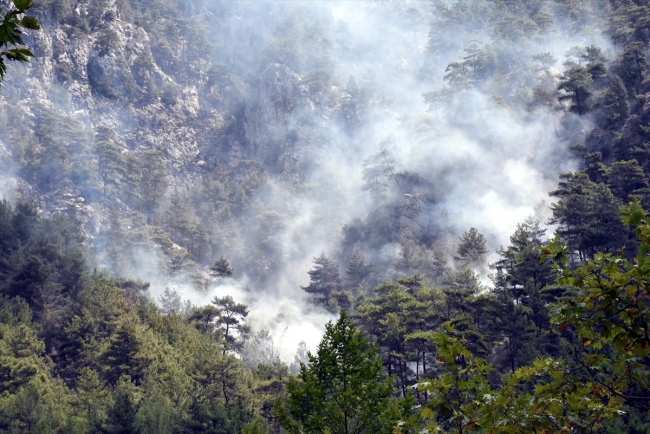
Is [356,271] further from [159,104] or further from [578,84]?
[159,104]

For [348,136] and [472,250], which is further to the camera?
[348,136]

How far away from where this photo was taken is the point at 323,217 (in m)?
83.2

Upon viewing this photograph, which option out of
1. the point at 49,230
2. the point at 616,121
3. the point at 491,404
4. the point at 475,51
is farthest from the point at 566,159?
the point at 491,404

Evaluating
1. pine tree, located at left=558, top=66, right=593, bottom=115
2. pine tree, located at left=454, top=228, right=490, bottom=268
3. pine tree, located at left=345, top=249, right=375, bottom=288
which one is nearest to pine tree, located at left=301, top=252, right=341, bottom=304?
pine tree, located at left=345, top=249, right=375, bottom=288

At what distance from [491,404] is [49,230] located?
5380 centimetres

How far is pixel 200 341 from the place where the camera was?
38.0 metres

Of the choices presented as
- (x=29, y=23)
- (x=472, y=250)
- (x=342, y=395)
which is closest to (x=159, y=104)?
(x=472, y=250)

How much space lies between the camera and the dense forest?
1234 cm

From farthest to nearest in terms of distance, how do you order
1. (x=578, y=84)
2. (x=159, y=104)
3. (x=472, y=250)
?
(x=159, y=104)
(x=578, y=84)
(x=472, y=250)

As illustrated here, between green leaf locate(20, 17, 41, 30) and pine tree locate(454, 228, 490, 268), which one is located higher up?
pine tree locate(454, 228, 490, 268)

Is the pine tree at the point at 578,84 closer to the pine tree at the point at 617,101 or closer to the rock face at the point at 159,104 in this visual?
the pine tree at the point at 617,101

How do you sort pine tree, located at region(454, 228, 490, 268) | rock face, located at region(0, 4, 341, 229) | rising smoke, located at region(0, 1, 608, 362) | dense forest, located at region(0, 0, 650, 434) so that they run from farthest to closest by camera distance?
rock face, located at region(0, 4, 341, 229)
rising smoke, located at region(0, 1, 608, 362)
pine tree, located at region(454, 228, 490, 268)
dense forest, located at region(0, 0, 650, 434)

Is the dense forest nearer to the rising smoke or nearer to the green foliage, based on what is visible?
the green foliage

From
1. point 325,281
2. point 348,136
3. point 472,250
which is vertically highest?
point 348,136
